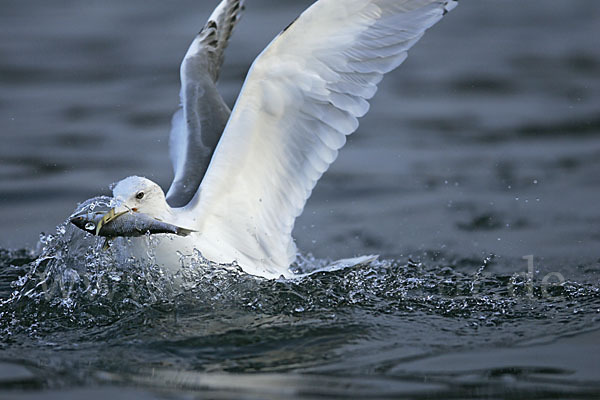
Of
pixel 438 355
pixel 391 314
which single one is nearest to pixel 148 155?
pixel 391 314

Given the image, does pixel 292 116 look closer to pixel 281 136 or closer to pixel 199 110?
pixel 281 136

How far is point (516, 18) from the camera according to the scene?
15.3 metres

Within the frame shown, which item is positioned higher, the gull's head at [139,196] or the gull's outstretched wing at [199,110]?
the gull's outstretched wing at [199,110]

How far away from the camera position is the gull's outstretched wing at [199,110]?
6398mm

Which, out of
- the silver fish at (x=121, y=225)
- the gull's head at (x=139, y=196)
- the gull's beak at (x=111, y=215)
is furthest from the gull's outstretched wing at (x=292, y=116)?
the silver fish at (x=121, y=225)

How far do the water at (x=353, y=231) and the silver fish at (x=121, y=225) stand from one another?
0.51 meters

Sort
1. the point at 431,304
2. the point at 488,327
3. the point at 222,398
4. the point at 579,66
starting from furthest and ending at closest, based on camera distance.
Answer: the point at 579,66, the point at 431,304, the point at 488,327, the point at 222,398

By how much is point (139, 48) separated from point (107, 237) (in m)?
9.39

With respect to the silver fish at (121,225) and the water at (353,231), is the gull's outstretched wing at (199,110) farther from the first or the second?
the silver fish at (121,225)

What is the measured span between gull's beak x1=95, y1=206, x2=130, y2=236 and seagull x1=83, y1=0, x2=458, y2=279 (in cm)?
8

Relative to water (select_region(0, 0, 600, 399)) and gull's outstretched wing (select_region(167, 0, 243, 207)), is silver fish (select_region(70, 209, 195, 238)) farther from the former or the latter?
gull's outstretched wing (select_region(167, 0, 243, 207))

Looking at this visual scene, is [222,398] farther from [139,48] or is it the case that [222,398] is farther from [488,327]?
[139,48]

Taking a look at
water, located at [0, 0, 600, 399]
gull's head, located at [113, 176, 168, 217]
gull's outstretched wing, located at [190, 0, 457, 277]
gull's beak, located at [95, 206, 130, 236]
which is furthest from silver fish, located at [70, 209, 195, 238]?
gull's outstretched wing, located at [190, 0, 457, 277]

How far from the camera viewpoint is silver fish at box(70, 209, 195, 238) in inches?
196
